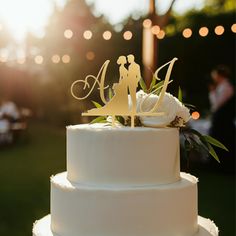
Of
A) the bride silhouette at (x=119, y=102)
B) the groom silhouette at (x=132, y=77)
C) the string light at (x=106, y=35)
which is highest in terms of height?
the string light at (x=106, y=35)

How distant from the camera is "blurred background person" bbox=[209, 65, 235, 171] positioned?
7512mm

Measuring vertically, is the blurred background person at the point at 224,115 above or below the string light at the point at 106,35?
below

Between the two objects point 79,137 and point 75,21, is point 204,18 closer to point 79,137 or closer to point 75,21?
point 75,21

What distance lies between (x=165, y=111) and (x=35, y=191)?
4.21m

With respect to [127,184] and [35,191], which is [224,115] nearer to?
[35,191]

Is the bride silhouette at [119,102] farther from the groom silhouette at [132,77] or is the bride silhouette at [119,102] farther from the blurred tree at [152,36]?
the blurred tree at [152,36]

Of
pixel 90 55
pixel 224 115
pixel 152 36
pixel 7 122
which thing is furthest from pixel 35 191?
pixel 90 55

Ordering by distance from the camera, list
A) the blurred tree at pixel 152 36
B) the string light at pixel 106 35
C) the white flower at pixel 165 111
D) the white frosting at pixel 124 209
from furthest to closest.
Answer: the blurred tree at pixel 152 36 → the string light at pixel 106 35 → the white flower at pixel 165 111 → the white frosting at pixel 124 209

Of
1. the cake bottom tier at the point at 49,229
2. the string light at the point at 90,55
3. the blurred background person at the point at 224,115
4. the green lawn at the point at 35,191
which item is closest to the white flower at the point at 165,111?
the cake bottom tier at the point at 49,229

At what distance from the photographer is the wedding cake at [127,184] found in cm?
232

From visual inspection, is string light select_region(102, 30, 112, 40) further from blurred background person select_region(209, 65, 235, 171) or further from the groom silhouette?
blurred background person select_region(209, 65, 235, 171)

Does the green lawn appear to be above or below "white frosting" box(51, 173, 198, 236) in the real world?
below

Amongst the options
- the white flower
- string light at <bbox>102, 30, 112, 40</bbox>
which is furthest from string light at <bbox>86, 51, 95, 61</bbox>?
the white flower

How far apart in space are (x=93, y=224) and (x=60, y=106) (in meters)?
15.0
